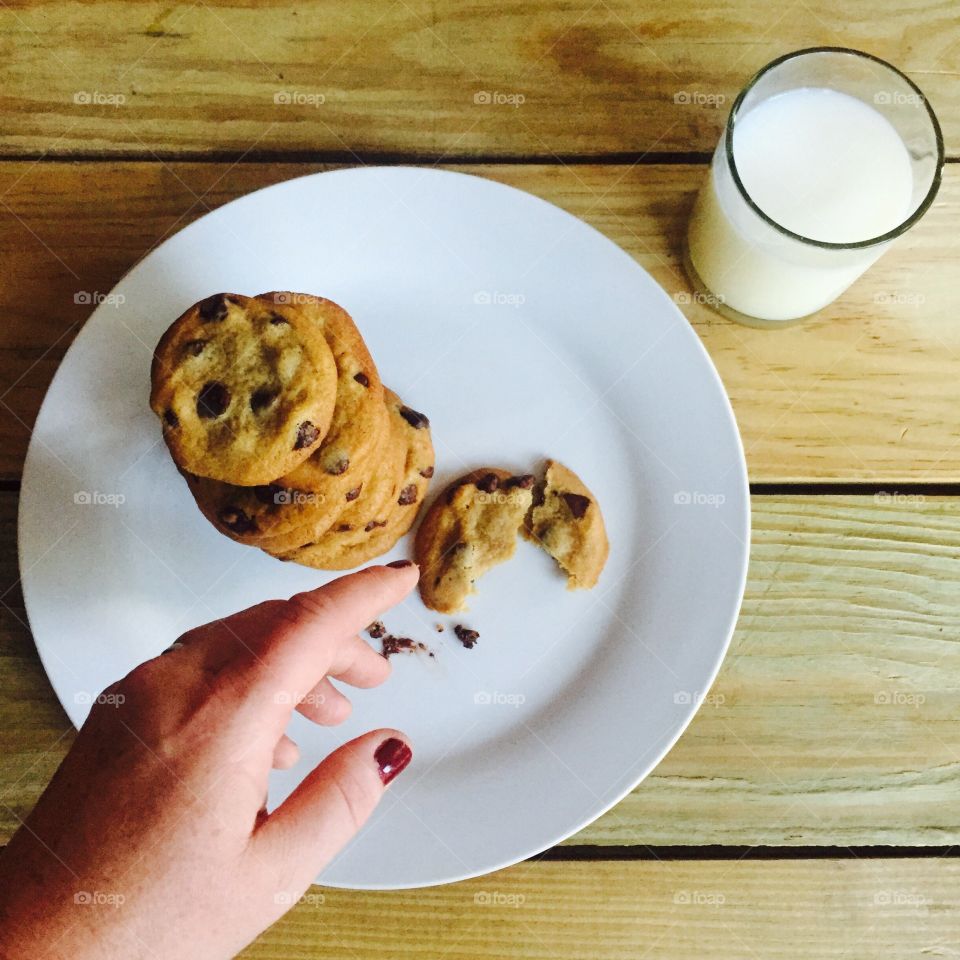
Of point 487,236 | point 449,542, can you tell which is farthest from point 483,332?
point 449,542

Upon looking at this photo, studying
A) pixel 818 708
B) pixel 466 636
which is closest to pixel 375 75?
pixel 466 636

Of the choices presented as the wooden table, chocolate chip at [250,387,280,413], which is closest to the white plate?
the wooden table

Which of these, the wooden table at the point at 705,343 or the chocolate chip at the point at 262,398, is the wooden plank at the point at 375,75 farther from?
the chocolate chip at the point at 262,398

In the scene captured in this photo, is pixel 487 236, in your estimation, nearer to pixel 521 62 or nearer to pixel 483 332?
pixel 483 332

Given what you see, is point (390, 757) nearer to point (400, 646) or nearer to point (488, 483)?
point (400, 646)

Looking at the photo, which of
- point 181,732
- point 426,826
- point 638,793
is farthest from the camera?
point 638,793

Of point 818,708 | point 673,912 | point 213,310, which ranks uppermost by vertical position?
point 213,310
